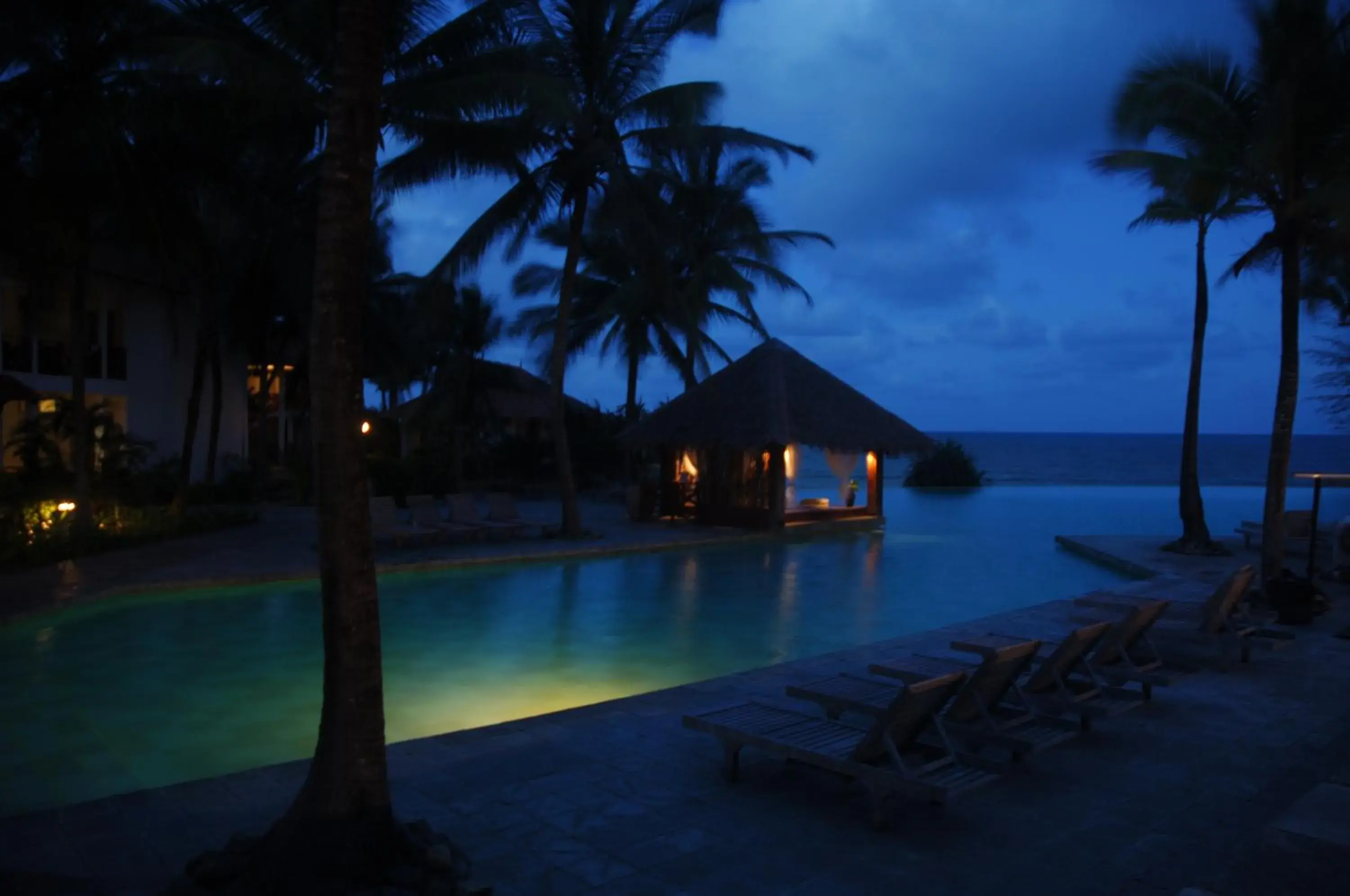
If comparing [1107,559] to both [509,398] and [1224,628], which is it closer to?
[1224,628]

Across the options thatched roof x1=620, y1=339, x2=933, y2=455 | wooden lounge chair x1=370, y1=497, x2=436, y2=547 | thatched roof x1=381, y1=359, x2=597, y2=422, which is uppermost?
thatched roof x1=381, y1=359, x2=597, y2=422

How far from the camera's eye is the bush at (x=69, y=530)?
1173cm

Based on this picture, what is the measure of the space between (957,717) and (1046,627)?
4614 mm

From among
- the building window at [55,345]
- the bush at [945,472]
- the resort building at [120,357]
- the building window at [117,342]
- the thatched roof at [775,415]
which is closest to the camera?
the resort building at [120,357]

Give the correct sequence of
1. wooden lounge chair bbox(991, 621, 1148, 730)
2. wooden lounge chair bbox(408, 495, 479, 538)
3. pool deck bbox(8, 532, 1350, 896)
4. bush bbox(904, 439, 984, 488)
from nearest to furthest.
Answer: pool deck bbox(8, 532, 1350, 896), wooden lounge chair bbox(991, 621, 1148, 730), wooden lounge chair bbox(408, 495, 479, 538), bush bbox(904, 439, 984, 488)

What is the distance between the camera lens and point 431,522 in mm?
15305

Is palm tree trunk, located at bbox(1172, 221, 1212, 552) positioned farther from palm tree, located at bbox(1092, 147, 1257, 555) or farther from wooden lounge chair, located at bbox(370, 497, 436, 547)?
wooden lounge chair, located at bbox(370, 497, 436, 547)

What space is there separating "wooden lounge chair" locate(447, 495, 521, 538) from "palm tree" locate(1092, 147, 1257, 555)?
9922 mm

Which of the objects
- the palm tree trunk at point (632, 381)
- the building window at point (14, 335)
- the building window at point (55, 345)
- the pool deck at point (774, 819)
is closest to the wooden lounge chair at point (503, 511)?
the palm tree trunk at point (632, 381)

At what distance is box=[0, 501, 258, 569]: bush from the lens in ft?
38.5

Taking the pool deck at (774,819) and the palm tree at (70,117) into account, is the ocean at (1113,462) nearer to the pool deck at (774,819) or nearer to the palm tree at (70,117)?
the palm tree at (70,117)

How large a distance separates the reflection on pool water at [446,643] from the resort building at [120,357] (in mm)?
8978

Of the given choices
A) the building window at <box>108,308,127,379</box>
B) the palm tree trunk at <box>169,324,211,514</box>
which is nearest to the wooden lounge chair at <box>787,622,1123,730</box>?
the palm tree trunk at <box>169,324,211,514</box>

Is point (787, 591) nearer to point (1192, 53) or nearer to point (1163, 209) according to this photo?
point (1192, 53)
